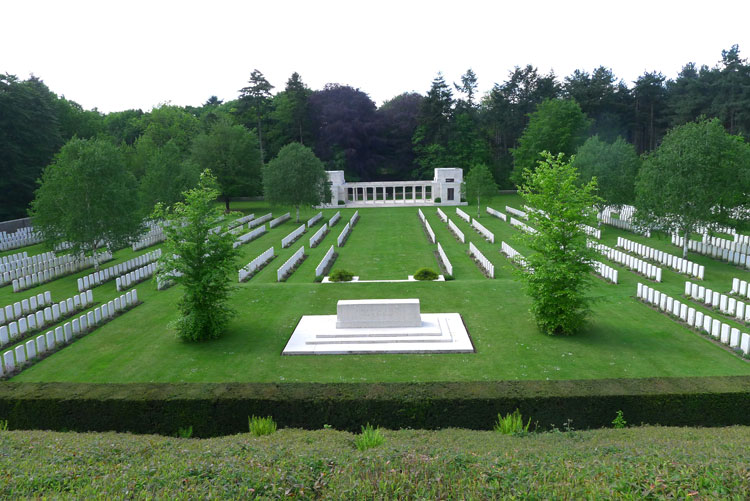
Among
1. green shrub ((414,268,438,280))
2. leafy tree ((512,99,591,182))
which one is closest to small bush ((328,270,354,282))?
green shrub ((414,268,438,280))

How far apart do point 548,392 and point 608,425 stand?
5.11ft

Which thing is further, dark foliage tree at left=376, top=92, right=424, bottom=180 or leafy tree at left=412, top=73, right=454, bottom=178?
dark foliage tree at left=376, top=92, right=424, bottom=180

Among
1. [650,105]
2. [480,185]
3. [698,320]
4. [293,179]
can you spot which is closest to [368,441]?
[698,320]

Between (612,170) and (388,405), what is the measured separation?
4212 cm

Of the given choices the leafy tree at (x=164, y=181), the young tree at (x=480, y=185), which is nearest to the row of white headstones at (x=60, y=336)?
the leafy tree at (x=164, y=181)

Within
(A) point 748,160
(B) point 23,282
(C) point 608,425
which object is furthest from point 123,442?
(A) point 748,160

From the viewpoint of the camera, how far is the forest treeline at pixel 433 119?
71.4m

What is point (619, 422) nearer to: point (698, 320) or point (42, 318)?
point (698, 320)

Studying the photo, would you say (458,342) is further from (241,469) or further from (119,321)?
(119,321)

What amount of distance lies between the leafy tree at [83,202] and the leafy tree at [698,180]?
3360 centimetres

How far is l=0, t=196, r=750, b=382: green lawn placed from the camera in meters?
15.4

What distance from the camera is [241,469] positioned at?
734 centimetres

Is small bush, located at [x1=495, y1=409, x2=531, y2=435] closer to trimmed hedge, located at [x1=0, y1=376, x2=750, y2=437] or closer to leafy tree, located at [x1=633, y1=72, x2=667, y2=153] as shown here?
trimmed hedge, located at [x1=0, y1=376, x2=750, y2=437]

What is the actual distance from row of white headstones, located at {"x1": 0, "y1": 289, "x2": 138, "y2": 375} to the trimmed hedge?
452 centimetres
